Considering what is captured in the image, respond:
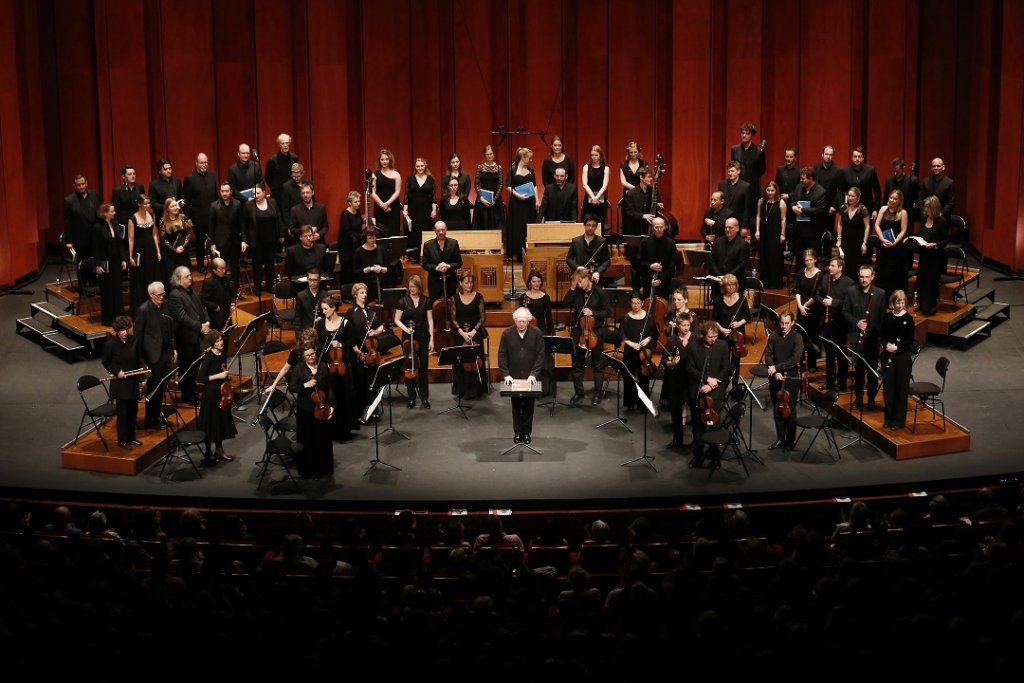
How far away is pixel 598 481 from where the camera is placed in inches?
389

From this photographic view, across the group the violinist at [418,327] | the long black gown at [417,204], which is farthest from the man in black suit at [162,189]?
the violinist at [418,327]

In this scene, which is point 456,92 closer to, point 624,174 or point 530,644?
point 624,174

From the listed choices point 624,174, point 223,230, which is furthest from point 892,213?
point 223,230

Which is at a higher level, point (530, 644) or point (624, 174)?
point (624, 174)

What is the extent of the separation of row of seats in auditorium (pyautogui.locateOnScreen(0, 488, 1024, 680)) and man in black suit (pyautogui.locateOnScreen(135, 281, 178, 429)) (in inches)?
84.5

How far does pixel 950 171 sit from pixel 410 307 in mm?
7739

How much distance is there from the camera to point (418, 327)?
37.1 ft

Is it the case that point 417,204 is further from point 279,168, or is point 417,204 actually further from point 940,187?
point 940,187

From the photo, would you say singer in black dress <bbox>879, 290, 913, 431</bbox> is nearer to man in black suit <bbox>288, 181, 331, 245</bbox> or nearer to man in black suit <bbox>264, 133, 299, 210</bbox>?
man in black suit <bbox>288, 181, 331, 245</bbox>

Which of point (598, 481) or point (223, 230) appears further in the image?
point (223, 230)

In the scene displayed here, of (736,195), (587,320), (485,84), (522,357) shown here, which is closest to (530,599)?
(522,357)

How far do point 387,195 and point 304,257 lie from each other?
145cm

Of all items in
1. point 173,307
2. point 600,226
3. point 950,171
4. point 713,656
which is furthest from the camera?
point 950,171

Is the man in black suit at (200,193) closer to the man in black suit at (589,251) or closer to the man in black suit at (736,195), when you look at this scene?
the man in black suit at (589,251)
